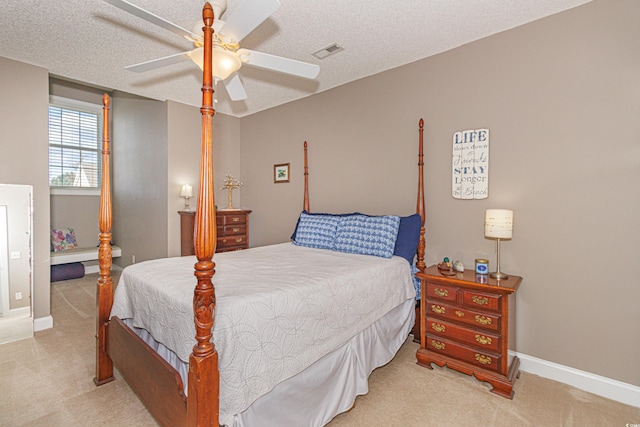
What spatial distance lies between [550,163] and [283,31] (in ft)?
7.71

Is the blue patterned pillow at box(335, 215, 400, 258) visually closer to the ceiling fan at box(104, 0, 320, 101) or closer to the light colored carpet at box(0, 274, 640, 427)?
the light colored carpet at box(0, 274, 640, 427)

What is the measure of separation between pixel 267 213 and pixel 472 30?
3.33m

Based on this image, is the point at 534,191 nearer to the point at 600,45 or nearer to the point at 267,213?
the point at 600,45

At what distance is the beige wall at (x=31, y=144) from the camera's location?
2996 mm

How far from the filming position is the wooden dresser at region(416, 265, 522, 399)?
212 centimetres

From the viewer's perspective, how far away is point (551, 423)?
182 centimetres

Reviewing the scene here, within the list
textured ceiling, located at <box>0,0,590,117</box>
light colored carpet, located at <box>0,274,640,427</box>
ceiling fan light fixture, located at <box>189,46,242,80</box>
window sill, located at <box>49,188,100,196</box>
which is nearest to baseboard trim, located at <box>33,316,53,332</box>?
light colored carpet, located at <box>0,274,640,427</box>

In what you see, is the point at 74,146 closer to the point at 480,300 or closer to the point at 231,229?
the point at 231,229

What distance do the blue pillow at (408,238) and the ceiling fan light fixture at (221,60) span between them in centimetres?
194

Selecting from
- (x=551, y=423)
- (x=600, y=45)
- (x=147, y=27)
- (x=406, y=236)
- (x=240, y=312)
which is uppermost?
(x=147, y=27)

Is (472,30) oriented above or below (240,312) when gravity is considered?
above

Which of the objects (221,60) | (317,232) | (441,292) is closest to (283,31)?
(221,60)

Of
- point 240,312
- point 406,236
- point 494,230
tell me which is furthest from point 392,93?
point 240,312

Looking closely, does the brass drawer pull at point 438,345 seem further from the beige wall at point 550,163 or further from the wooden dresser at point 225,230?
the wooden dresser at point 225,230
